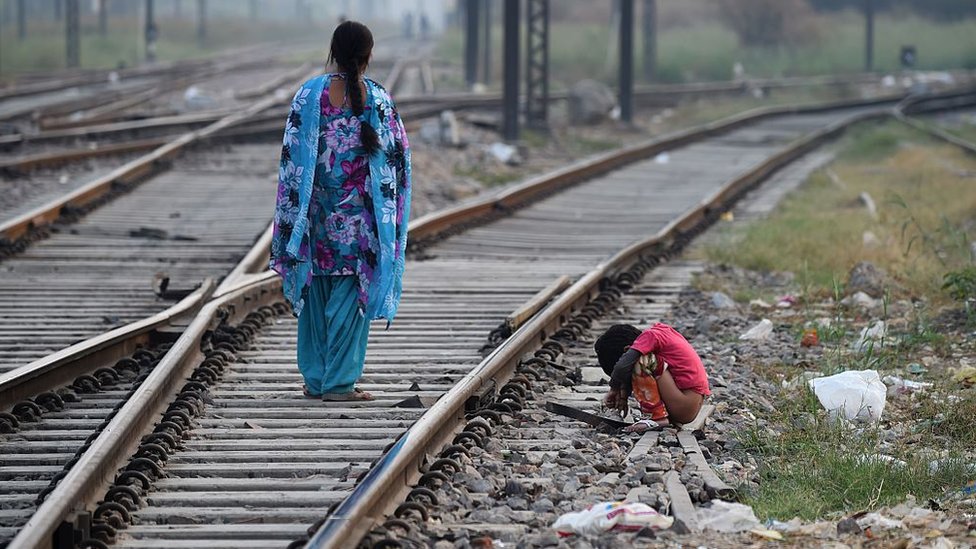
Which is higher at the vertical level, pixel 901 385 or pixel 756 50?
pixel 756 50

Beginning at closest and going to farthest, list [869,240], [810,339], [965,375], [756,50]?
1. [965,375]
2. [810,339]
3. [869,240]
4. [756,50]

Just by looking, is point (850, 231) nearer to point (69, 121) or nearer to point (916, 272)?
point (916, 272)

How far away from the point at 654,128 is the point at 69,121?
13.0 meters

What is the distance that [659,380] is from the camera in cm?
632

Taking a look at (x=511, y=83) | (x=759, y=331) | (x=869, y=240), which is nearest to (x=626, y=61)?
(x=511, y=83)

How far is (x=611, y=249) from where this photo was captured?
12.7 m

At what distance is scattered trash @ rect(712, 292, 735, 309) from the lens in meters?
9.97

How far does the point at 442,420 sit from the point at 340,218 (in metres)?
1.27

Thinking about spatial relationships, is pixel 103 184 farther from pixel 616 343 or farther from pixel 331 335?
pixel 616 343

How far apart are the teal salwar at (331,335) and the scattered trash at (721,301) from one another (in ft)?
12.4

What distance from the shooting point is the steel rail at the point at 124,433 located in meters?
4.55

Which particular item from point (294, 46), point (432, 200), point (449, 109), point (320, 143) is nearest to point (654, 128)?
point (449, 109)

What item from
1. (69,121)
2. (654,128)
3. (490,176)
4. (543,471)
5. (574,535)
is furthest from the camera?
(654,128)

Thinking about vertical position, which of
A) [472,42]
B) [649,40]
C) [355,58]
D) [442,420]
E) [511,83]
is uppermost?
[649,40]
